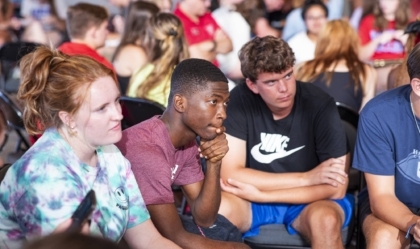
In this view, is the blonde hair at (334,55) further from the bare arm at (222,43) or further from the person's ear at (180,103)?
the person's ear at (180,103)

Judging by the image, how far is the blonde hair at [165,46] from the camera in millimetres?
5090

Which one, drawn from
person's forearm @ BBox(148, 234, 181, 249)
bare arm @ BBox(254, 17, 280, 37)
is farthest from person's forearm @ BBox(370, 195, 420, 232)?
bare arm @ BBox(254, 17, 280, 37)

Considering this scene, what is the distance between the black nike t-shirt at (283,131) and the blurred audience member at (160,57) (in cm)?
119

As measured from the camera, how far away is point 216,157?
3.17m

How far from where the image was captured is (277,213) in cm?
391

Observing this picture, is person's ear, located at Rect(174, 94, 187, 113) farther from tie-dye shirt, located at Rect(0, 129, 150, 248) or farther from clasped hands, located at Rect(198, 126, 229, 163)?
tie-dye shirt, located at Rect(0, 129, 150, 248)

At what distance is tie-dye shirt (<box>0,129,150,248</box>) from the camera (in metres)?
2.45

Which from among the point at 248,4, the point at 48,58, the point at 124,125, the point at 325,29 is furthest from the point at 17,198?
the point at 248,4

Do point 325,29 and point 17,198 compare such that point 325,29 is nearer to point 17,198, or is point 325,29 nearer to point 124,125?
point 124,125

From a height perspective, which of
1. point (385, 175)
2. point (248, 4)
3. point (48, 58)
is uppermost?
point (48, 58)

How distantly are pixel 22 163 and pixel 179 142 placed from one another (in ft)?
2.77

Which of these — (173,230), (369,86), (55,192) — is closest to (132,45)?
(369,86)

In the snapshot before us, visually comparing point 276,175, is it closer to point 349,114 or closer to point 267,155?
point 267,155

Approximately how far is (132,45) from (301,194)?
8.76 ft
